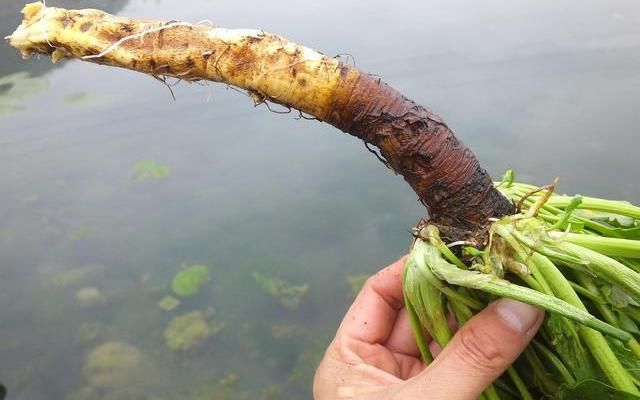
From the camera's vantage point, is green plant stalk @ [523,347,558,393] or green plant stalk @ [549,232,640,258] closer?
green plant stalk @ [549,232,640,258]

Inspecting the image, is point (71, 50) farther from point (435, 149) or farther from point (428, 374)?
point (428, 374)

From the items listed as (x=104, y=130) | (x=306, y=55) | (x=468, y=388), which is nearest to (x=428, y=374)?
(x=468, y=388)

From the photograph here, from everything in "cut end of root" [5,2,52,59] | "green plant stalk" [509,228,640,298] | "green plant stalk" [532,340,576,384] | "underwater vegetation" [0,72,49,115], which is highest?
"cut end of root" [5,2,52,59]

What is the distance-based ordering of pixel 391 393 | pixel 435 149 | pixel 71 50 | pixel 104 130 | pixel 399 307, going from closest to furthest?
pixel 391 393 < pixel 435 149 < pixel 71 50 < pixel 399 307 < pixel 104 130

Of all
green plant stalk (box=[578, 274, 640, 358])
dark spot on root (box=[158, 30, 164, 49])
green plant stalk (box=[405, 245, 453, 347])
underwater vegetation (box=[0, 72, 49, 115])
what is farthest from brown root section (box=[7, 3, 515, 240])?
underwater vegetation (box=[0, 72, 49, 115])

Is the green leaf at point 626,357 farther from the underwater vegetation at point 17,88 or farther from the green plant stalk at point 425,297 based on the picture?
the underwater vegetation at point 17,88

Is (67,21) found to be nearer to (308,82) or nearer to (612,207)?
(308,82)

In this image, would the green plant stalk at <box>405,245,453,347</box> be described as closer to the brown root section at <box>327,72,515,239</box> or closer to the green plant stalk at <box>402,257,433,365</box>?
the green plant stalk at <box>402,257,433,365</box>
